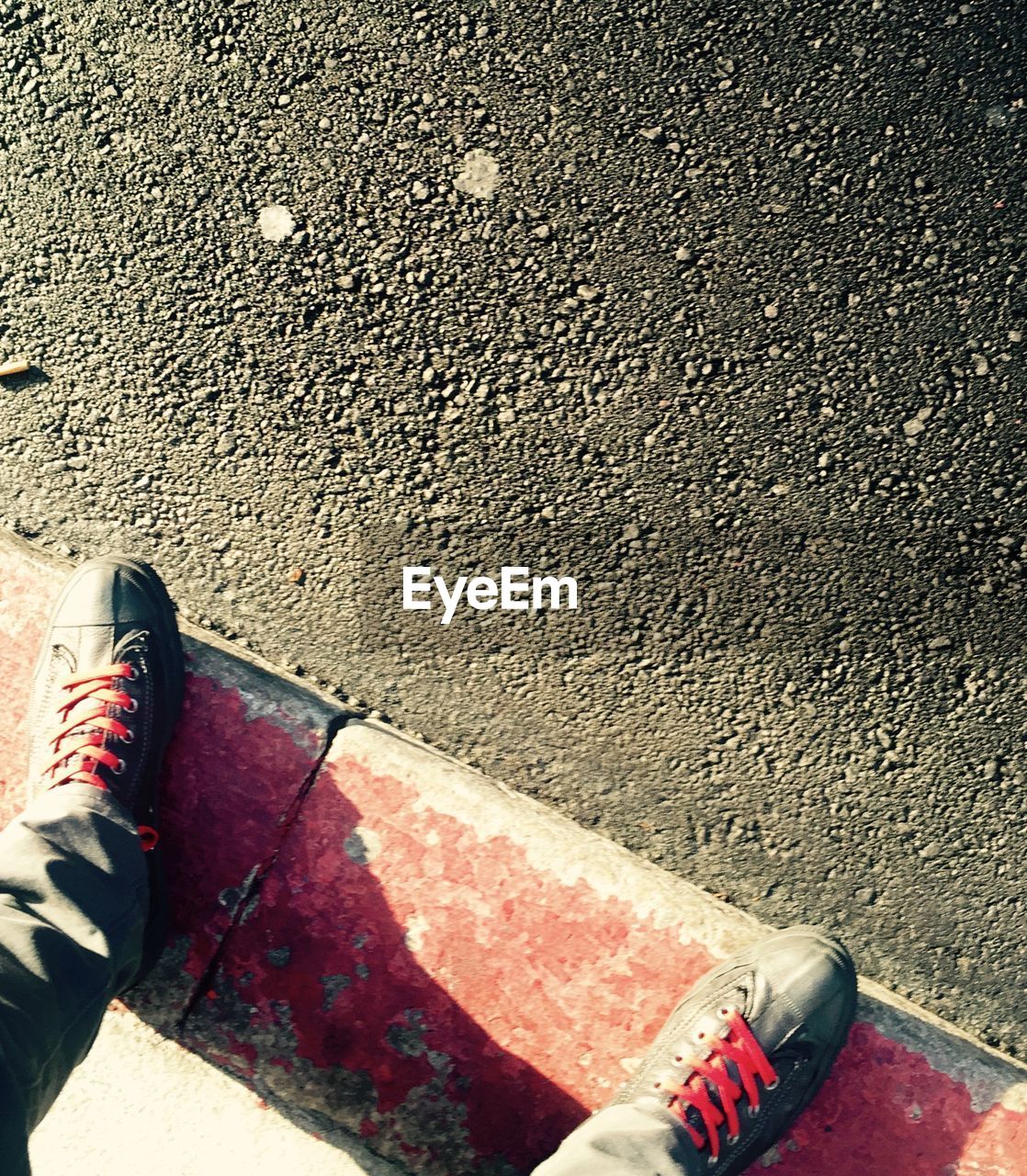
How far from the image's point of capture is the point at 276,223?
7.07ft

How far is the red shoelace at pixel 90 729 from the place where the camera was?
2.07m

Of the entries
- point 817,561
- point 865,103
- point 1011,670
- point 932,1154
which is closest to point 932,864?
point 1011,670

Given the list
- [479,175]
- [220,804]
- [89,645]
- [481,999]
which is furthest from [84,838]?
[479,175]

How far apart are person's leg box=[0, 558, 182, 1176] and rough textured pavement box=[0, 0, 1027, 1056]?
0.22 m

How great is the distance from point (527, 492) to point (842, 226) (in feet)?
3.12

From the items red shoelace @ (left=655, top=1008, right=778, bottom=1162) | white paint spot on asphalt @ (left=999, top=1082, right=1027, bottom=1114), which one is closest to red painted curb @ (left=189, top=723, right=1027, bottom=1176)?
white paint spot on asphalt @ (left=999, top=1082, right=1027, bottom=1114)

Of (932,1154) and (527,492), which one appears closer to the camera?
(932,1154)

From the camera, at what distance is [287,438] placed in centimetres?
218

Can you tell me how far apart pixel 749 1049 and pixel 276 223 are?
7.36 ft

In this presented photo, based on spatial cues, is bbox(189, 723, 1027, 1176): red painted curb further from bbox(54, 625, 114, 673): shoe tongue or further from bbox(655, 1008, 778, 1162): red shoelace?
bbox(54, 625, 114, 673): shoe tongue

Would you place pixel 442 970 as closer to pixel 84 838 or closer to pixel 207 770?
pixel 207 770

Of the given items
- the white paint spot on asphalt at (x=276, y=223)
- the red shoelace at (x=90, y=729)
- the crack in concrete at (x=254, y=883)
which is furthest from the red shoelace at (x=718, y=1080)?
the white paint spot on asphalt at (x=276, y=223)

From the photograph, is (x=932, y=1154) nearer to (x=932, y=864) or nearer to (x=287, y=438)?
(x=932, y=864)

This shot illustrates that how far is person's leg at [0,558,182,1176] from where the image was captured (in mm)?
1683
